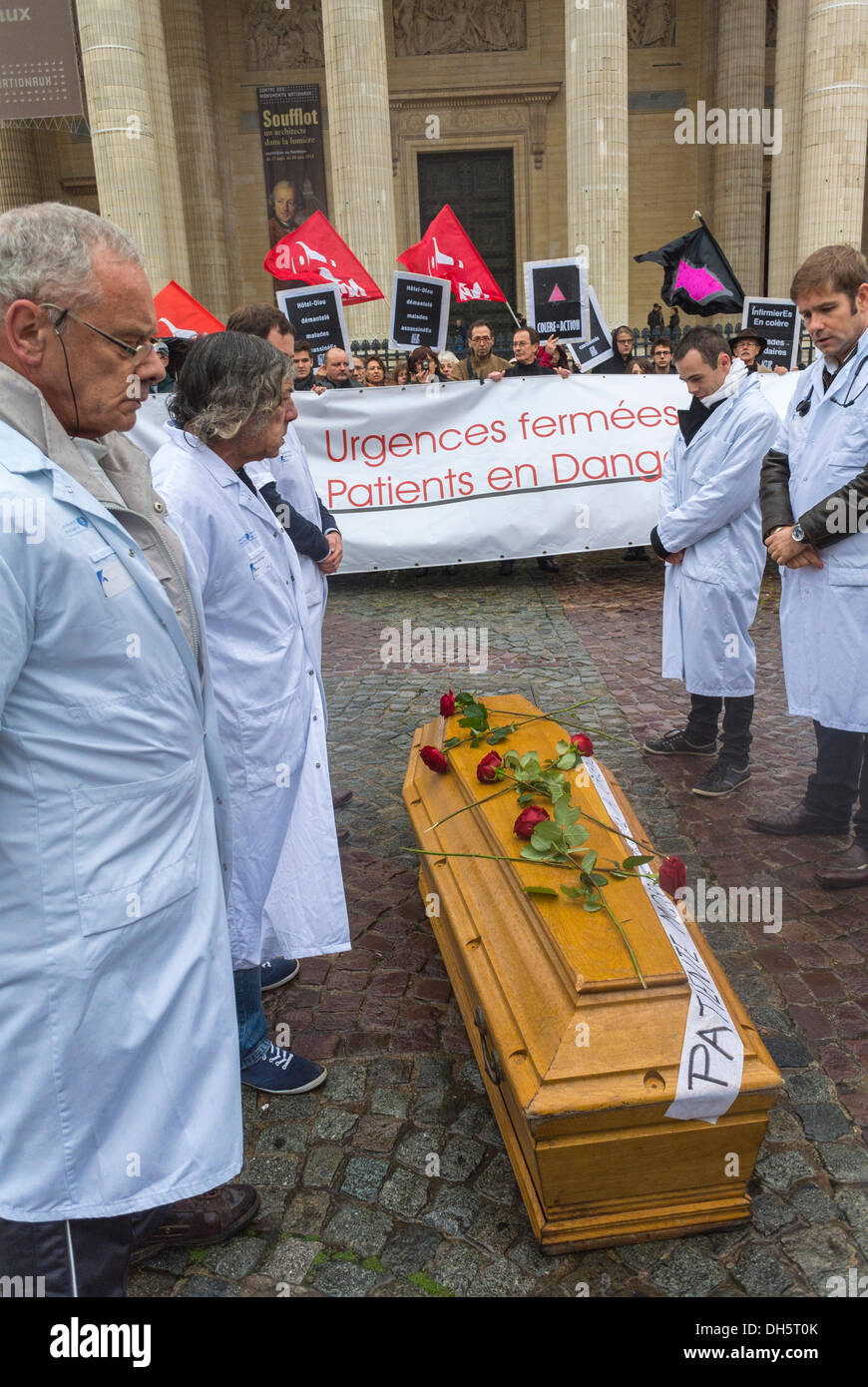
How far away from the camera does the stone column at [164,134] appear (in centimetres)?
1806

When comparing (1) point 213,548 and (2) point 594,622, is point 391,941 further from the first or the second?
(2) point 594,622

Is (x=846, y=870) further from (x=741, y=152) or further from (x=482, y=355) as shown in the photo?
(x=741, y=152)

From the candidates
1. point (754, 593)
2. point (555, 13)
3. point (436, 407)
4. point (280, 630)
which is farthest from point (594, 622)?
point (555, 13)

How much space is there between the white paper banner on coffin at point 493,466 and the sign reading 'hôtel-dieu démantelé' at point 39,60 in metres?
11.0

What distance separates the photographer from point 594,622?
339 inches

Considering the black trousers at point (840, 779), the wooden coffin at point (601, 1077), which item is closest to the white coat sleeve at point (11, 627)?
the wooden coffin at point (601, 1077)

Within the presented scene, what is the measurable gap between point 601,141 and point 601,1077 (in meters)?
18.2

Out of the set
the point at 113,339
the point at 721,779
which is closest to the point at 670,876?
the point at 113,339

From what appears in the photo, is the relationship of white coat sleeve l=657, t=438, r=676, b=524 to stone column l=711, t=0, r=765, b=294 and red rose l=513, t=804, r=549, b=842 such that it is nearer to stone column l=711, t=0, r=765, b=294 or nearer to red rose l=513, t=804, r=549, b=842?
red rose l=513, t=804, r=549, b=842

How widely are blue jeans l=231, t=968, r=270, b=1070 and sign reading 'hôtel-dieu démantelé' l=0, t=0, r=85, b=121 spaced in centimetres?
1715

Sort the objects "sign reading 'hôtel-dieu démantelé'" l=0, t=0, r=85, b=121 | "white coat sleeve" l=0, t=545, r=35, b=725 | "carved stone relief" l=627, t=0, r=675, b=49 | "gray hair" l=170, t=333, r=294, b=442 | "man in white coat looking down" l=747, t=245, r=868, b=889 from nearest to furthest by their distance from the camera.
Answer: "white coat sleeve" l=0, t=545, r=35, b=725 → "gray hair" l=170, t=333, r=294, b=442 → "man in white coat looking down" l=747, t=245, r=868, b=889 → "sign reading 'hôtel-dieu démantelé'" l=0, t=0, r=85, b=121 → "carved stone relief" l=627, t=0, r=675, b=49

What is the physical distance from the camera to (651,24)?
2330cm

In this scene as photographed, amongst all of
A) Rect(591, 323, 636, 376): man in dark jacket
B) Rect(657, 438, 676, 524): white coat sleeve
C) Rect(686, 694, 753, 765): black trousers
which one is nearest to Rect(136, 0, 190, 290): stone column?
Rect(591, 323, 636, 376): man in dark jacket

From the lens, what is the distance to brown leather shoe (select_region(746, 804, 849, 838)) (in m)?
4.62
